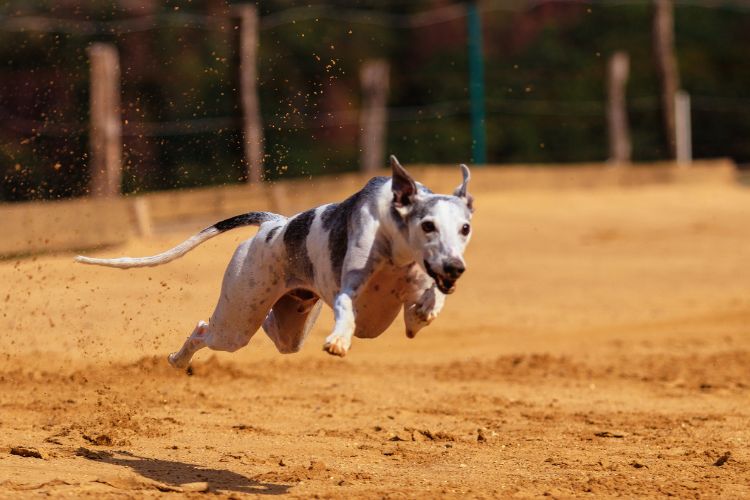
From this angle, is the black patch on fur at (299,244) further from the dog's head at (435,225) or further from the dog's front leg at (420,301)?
the dog's head at (435,225)

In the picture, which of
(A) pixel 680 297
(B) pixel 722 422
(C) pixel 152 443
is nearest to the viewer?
(C) pixel 152 443

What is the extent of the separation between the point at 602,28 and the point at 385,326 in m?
25.5

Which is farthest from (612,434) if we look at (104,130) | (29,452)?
(104,130)

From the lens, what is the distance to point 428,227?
589 centimetres

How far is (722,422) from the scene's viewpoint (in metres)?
8.32

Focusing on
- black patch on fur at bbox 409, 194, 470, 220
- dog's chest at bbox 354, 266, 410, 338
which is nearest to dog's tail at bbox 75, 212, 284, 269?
dog's chest at bbox 354, 266, 410, 338

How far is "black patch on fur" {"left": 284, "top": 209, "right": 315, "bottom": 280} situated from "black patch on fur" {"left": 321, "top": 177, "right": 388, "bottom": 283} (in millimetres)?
189

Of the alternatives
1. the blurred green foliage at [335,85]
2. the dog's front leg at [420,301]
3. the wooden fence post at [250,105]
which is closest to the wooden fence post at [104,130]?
the blurred green foliage at [335,85]

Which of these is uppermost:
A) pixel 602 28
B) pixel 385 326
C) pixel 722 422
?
pixel 602 28

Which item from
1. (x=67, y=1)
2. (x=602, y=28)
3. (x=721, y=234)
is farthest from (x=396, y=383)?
(x=602, y=28)

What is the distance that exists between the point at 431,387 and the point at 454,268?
4.14 metres

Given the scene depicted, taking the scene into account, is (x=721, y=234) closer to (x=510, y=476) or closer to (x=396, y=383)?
(x=396, y=383)

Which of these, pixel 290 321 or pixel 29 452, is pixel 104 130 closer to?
pixel 290 321

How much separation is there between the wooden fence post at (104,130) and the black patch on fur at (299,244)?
999 cm
